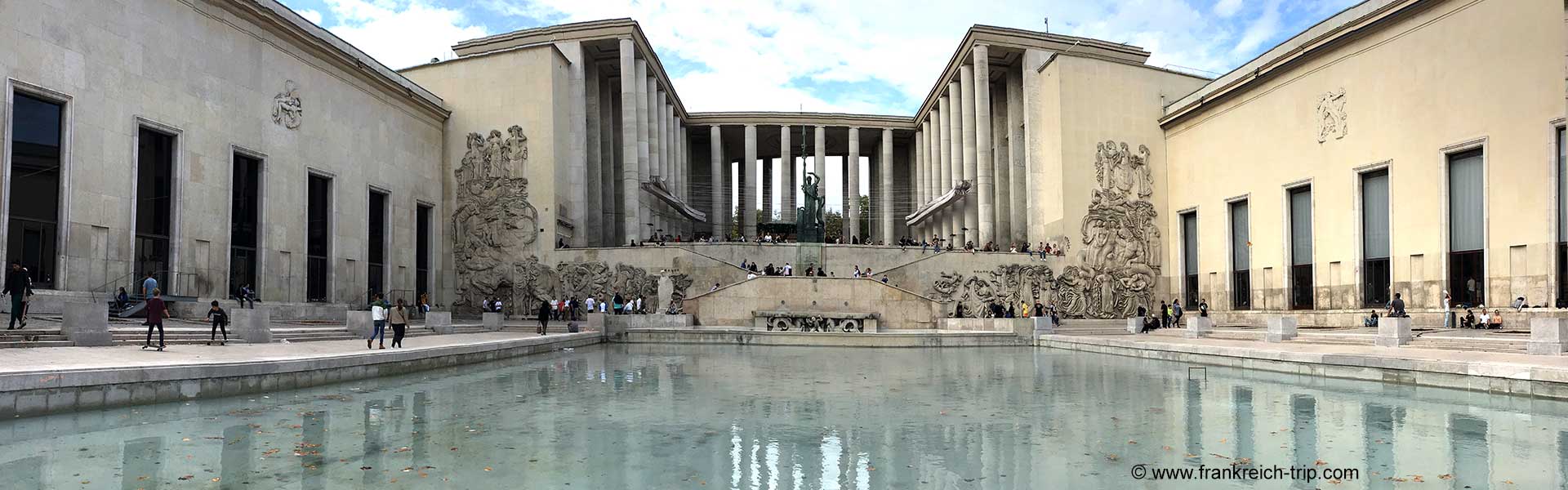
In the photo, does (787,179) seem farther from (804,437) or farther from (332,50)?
(804,437)

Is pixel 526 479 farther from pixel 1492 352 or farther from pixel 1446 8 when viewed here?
pixel 1446 8

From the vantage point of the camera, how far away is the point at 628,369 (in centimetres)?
1448

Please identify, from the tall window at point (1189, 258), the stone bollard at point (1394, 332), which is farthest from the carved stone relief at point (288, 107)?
the tall window at point (1189, 258)

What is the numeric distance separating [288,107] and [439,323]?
9449 millimetres

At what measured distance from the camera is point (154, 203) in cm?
2255

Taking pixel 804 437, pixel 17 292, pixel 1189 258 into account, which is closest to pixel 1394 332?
pixel 804 437

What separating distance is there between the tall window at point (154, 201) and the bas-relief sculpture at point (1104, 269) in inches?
952

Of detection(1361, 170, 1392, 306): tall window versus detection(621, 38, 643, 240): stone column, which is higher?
detection(621, 38, 643, 240): stone column

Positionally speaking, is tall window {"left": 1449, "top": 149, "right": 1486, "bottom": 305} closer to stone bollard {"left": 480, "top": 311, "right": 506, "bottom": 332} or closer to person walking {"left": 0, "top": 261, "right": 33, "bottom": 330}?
stone bollard {"left": 480, "top": 311, "right": 506, "bottom": 332}

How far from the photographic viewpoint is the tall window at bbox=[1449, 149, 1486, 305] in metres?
23.4

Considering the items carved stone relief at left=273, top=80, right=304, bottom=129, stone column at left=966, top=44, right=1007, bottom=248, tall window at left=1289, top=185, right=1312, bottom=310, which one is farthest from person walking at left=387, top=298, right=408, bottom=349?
stone column at left=966, top=44, right=1007, bottom=248

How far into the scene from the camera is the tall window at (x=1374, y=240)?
87.1ft

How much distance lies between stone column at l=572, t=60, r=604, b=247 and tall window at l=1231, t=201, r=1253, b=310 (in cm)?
2636

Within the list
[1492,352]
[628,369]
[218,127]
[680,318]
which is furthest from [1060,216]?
[218,127]
